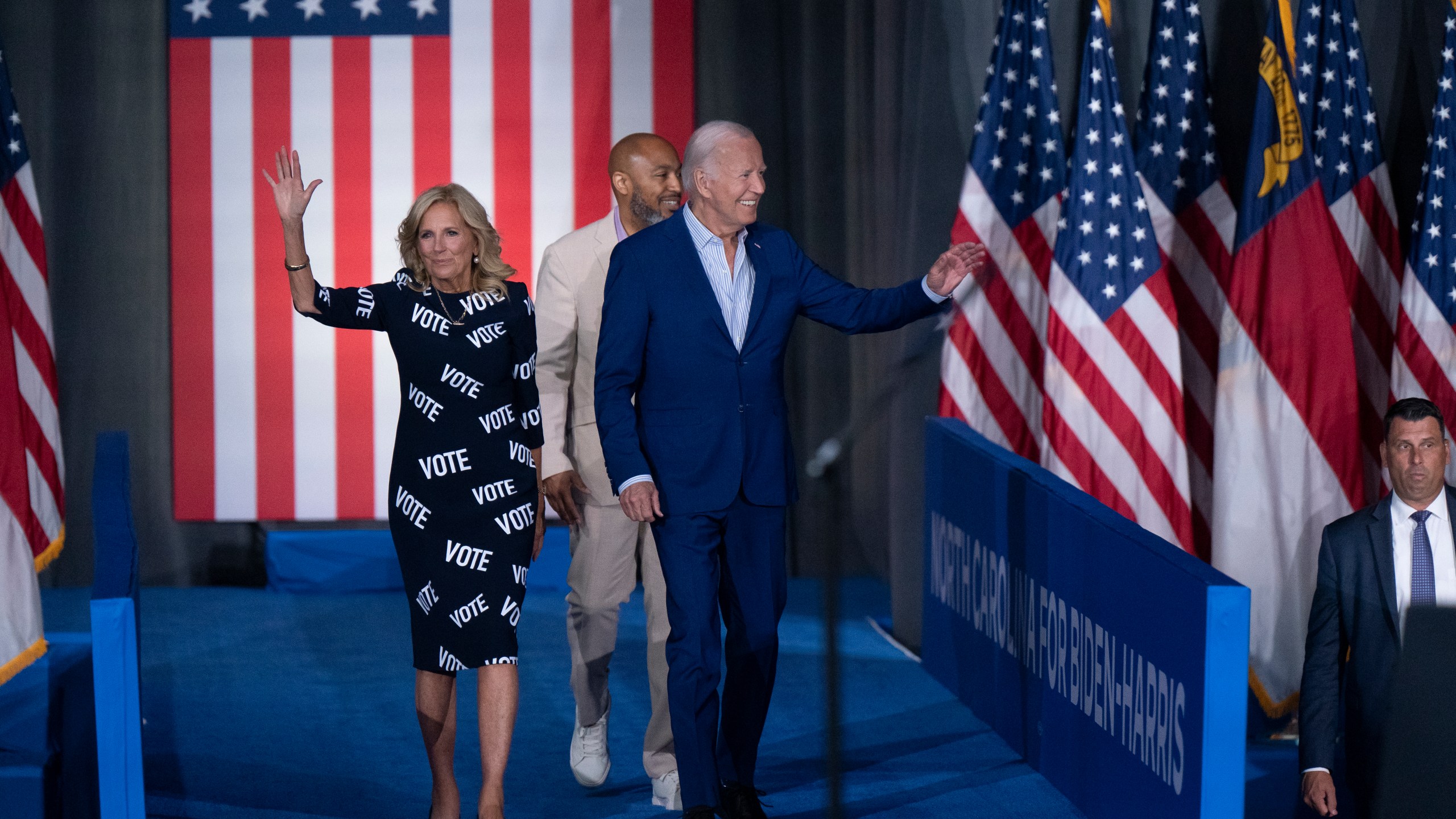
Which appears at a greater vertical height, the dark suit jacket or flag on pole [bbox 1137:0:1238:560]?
flag on pole [bbox 1137:0:1238:560]

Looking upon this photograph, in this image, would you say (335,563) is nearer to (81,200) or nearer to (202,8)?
(81,200)

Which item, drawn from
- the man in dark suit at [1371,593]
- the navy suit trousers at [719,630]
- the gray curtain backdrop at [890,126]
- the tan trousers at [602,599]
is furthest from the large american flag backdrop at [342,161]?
the man in dark suit at [1371,593]

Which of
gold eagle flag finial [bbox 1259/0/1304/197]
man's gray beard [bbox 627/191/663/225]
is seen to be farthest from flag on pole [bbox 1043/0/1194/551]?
man's gray beard [bbox 627/191/663/225]

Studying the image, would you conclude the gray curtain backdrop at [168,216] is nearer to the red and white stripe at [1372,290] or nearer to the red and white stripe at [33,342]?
the red and white stripe at [33,342]

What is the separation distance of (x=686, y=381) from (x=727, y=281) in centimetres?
23

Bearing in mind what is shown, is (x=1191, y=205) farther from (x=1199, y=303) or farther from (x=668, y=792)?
(x=668, y=792)

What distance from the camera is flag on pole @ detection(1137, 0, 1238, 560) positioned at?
480cm

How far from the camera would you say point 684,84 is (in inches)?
246

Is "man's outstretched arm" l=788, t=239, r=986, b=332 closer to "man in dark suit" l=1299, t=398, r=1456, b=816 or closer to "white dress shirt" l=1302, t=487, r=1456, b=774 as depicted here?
"man in dark suit" l=1299, t=398, r=1456, b=816

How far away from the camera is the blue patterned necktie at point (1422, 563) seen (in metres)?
3.23

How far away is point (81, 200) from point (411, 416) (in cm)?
375

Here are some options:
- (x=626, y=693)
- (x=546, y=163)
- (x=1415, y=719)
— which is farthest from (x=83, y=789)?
(x=546, y=163)

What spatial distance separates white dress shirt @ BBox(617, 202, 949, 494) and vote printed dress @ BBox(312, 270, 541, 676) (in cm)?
41

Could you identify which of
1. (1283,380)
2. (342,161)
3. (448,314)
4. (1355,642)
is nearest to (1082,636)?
(1355,642)
